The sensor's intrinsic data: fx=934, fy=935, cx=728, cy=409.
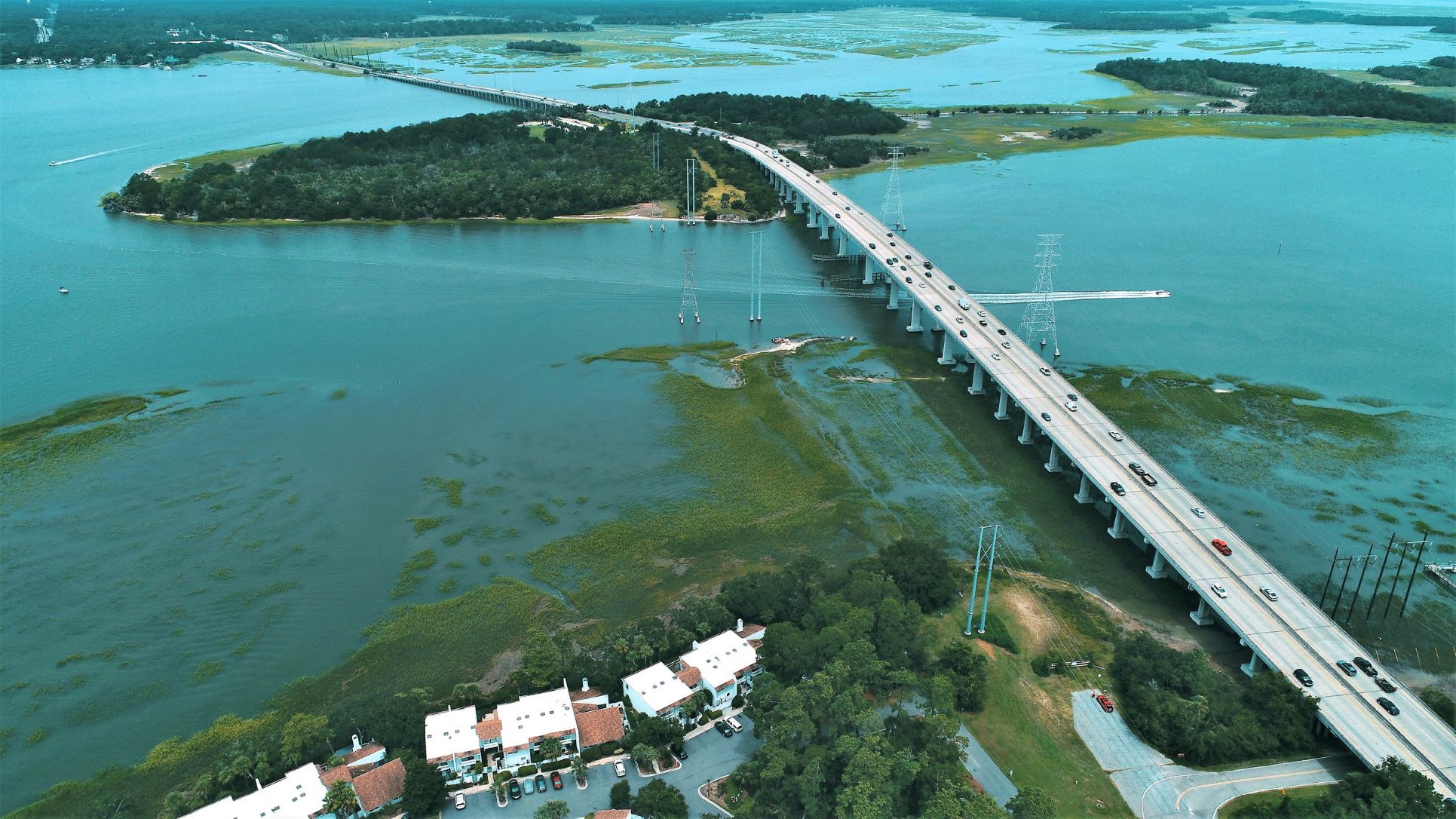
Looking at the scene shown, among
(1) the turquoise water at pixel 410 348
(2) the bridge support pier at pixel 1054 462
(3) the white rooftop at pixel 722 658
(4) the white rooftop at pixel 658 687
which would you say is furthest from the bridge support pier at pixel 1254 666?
(4) the white rooftop at pixel 658 687

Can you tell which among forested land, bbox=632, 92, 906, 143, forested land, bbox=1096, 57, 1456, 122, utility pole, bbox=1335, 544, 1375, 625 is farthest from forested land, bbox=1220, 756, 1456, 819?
forested land, bbox=1096, 57, 1456, 122

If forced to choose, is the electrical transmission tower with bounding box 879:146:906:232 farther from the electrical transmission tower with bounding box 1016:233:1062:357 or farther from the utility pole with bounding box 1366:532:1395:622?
the utility pole with bounding box 1366:532:1395:622

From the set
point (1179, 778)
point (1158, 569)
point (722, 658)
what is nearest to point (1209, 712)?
point (1179, 778)

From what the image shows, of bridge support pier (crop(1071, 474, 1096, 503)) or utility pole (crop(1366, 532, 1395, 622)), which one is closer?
utility pole (crop(1366, 532, 1395, 622))

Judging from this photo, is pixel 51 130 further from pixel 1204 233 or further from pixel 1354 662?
pixel 1354 662

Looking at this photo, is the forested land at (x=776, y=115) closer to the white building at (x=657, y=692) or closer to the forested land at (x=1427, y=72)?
the forested land at (x=1427, y=72)

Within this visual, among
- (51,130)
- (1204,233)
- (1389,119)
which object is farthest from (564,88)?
(1389,119)
